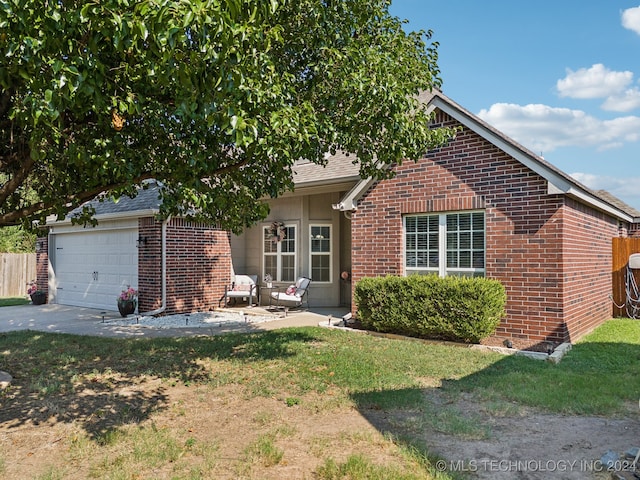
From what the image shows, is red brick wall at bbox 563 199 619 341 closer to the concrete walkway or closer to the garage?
the concrete walkway

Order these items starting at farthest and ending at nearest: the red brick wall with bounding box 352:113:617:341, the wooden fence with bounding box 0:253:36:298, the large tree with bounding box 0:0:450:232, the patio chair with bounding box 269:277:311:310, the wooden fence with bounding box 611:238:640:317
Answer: the wooden fence with bounding box 0:253:36:298
the patio chair with bounding box 269:277:311:310
the wooden fence with bounding box 611:238:640:317
the red brick wall with bounding box 352:113:617:341
the large tree with bounding box 0:0:450:232

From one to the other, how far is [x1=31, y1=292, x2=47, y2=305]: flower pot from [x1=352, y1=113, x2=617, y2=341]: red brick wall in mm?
12275

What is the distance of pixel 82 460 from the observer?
3.87 m

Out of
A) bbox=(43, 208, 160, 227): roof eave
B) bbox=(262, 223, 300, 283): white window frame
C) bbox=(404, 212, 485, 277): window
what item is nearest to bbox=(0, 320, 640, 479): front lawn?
bbox=(404, 212, 485, 277): window

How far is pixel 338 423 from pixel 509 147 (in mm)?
5964

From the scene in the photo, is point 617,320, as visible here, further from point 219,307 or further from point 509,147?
→ point 219,307

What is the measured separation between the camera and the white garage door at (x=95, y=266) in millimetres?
12867

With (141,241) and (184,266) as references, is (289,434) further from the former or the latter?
(141,241)

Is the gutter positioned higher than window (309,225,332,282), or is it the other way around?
the gutter

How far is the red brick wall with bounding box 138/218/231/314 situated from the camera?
39.2 feet

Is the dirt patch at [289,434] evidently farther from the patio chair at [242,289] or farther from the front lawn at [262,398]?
the patio chair at [242,289]

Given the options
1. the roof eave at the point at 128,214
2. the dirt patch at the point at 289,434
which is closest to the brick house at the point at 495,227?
the dirt patch at the point at 289,434

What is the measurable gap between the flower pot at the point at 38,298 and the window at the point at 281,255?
8007mm

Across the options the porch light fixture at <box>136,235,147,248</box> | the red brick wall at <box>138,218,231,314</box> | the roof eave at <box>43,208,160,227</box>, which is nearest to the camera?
the roof eave at <box>43,208,160,227</box>
